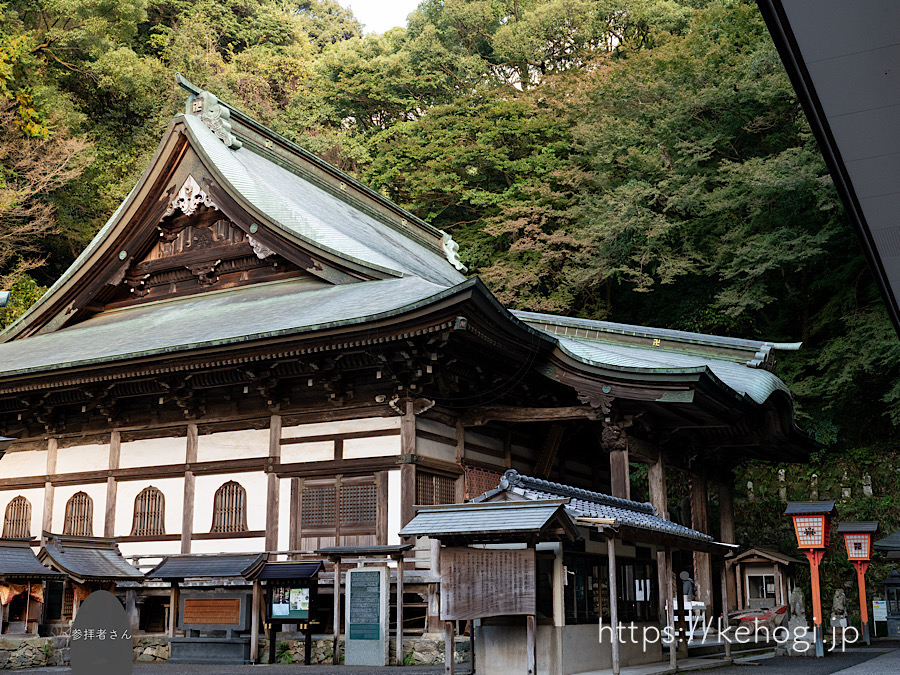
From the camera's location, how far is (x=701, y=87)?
2570cm

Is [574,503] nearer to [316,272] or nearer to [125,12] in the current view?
[316,272]

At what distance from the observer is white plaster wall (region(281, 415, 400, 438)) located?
43.8 feet

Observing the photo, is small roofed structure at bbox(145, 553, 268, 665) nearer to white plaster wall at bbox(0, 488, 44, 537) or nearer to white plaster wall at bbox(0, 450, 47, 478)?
white plaster wall at bbox(0, 488, 44, 537)

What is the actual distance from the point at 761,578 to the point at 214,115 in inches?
574

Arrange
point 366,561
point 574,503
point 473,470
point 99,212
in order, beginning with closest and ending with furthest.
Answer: point 574,503 < point 366,561 < point 473,470 < point 99,212

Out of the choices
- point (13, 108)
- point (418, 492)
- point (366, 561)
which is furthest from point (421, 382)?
point (13, 108)

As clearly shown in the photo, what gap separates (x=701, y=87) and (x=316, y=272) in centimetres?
1546

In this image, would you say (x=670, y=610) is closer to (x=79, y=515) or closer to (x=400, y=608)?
(x=400, y=608)

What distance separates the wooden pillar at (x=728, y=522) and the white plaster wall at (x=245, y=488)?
32.0ft

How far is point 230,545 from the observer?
14.0 metres

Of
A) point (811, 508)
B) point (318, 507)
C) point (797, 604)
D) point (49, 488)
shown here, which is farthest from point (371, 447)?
point (797, 604)

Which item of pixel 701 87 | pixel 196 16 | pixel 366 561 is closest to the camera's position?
pixel 366 561

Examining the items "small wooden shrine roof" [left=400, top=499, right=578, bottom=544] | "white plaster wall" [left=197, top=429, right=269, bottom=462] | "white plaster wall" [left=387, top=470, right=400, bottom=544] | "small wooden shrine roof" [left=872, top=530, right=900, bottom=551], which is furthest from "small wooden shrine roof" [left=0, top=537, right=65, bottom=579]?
"small wooden shrine roof" [left=872, top=530, right=900, bottom=551]

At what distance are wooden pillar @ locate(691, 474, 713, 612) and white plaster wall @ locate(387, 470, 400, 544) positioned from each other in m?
6.41
